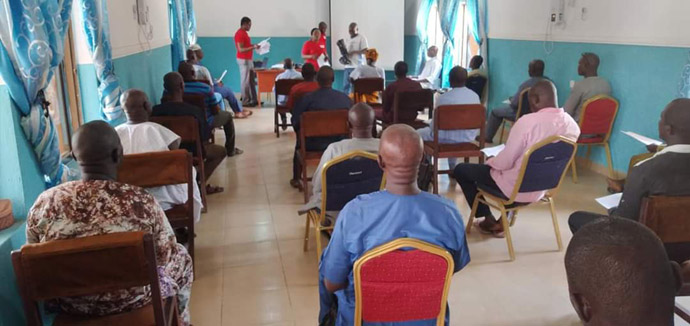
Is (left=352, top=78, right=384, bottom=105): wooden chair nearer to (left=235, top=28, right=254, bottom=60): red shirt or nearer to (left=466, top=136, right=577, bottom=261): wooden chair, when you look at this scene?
(left=466, top=136, right=577, bottom=261): wooden chair

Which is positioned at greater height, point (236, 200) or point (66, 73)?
point (66, 73)

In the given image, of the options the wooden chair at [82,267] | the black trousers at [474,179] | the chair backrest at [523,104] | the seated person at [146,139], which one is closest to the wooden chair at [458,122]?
the black trousers at [474,179]

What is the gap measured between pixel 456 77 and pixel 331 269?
3.55m

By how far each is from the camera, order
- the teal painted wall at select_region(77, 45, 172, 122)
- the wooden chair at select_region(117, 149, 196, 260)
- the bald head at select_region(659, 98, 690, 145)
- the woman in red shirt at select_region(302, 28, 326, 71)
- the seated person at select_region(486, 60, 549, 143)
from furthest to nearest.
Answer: the woman in red shirt at select_region(302, 28, 326, 71)
the seated person at select_region(486, 60, 549, 143)
the teal painted wall at select_region(77, 45, 172, 122)
the wooden chair at select_region(117, 149, 196, 260)
the bald head at select_region(659, 98, 690, 145)

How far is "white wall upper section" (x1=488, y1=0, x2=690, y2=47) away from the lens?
Result: 4355mm

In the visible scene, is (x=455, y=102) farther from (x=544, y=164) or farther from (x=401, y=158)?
(x=401, y=158)

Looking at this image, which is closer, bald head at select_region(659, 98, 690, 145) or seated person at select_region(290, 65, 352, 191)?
bald head at select_region(659, 98, 690, 145)

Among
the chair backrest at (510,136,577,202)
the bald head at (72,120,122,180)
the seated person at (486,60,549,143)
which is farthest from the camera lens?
the seated person at (486,60,549,143)

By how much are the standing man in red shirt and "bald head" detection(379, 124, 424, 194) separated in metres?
7.87

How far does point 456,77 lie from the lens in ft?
16.4

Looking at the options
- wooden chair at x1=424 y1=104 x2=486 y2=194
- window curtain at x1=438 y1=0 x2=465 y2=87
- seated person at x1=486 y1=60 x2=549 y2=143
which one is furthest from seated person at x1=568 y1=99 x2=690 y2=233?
window curtain at x1=438 y1=0 x2=465 y2=87

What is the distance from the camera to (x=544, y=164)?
3150 mm

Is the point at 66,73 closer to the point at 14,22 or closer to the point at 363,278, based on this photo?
the point at 14,22

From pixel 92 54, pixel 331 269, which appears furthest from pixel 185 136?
pixel 331 269
